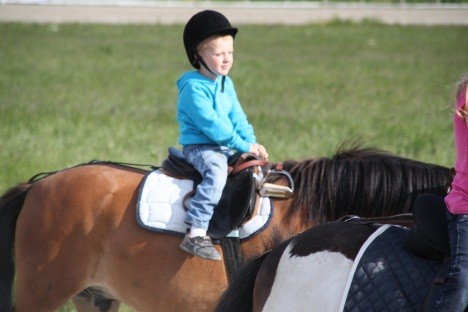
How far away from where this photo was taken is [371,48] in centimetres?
2814

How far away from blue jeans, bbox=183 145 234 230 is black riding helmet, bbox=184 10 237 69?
532 millimetres

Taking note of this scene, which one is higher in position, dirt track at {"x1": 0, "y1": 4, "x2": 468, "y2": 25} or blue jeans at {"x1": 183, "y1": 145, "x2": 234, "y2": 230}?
blue jeans at {"x1": 183, "y1": 145, "x2": 234, "y2": 230}

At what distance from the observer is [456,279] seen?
291cm

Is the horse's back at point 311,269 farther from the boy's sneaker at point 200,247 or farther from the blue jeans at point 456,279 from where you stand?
the boy's sneaker at point 200,247

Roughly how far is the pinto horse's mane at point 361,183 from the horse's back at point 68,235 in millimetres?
928

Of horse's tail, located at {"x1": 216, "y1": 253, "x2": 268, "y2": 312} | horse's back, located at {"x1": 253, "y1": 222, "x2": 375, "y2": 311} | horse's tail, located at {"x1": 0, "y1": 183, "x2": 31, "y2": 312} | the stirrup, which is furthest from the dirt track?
horse's back, located at {"x1": 253, "y1": 222, "x2": 375, "y2": 311}

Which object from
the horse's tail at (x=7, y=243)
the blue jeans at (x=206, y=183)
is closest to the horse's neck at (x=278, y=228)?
the blue jeans at (x=206, y=183)

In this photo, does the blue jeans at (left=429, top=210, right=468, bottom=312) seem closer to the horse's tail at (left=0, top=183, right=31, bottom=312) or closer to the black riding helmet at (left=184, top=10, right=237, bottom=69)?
the black riding helmet at (left=184, top=10, right=237, bottom=69)

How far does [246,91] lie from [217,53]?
1326 cm

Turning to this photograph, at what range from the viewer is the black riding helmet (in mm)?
→ 4609

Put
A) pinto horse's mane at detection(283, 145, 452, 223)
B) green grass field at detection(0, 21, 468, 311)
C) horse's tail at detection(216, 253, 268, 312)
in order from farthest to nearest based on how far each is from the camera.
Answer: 1. green grass field at detection(0, 21, 468, 311)
2. pinto horse's mane at detection(283, 145, 452, 223)
3. horse's tail at detection(216, 253, 268, 312)

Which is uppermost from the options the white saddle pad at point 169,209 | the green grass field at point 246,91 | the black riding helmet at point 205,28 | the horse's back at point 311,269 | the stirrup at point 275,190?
the black riding helmet at point 205,28

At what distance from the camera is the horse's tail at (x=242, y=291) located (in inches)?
138

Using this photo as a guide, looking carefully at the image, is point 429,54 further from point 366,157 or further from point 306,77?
point 366,157
